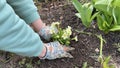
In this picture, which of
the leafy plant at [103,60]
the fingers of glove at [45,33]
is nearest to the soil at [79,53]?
the leafy plant at [103,60]

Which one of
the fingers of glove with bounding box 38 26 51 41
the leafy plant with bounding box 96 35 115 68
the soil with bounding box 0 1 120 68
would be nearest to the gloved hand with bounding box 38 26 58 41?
the fingers of glove with bounding box 38 26 51 41

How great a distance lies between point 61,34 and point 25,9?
25 cm

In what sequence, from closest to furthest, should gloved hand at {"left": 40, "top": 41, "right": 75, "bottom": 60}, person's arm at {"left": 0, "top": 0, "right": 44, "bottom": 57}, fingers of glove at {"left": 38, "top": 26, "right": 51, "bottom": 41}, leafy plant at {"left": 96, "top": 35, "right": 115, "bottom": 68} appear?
person's arm at {"left": 0, "top": 0, "right": 44, "bottom": 57} < leafy plant at {"left": 96, "top": 35, "right": 115, "bottom": 68} < gloved hand at {"left": 40, "top": 41, "right": 75, "bottom": 60} < fingers of glove at {"left": 38, "top": 26, "right": 51, "bottom": 41}

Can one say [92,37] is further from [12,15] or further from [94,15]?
[12,15]

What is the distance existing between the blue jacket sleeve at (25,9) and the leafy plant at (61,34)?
0.13 meters

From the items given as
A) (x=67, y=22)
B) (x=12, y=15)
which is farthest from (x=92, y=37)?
(x=12, y=15)

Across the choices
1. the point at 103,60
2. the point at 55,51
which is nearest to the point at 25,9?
the point at 55,51

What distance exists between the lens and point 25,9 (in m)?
1.96

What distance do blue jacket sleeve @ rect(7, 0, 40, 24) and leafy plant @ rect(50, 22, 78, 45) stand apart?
129 millimetres

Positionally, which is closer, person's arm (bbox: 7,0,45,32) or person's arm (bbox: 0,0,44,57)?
person's arm (bbox: 0,0,44,57)

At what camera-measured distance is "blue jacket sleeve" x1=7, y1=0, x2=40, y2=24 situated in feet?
6.30

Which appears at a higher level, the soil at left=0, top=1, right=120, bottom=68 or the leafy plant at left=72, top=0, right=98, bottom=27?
the leafy plant at left=72, top=0, right=98, bottom=27

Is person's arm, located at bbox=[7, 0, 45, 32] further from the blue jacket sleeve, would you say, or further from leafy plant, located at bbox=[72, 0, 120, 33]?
leafy plant, located at bbox=[72, 0, 120, 33]

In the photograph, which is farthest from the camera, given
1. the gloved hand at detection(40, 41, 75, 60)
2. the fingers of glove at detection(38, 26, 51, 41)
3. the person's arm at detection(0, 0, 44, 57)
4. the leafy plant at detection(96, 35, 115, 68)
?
the fingers of glove at detection(38, 26, 51, 41)
